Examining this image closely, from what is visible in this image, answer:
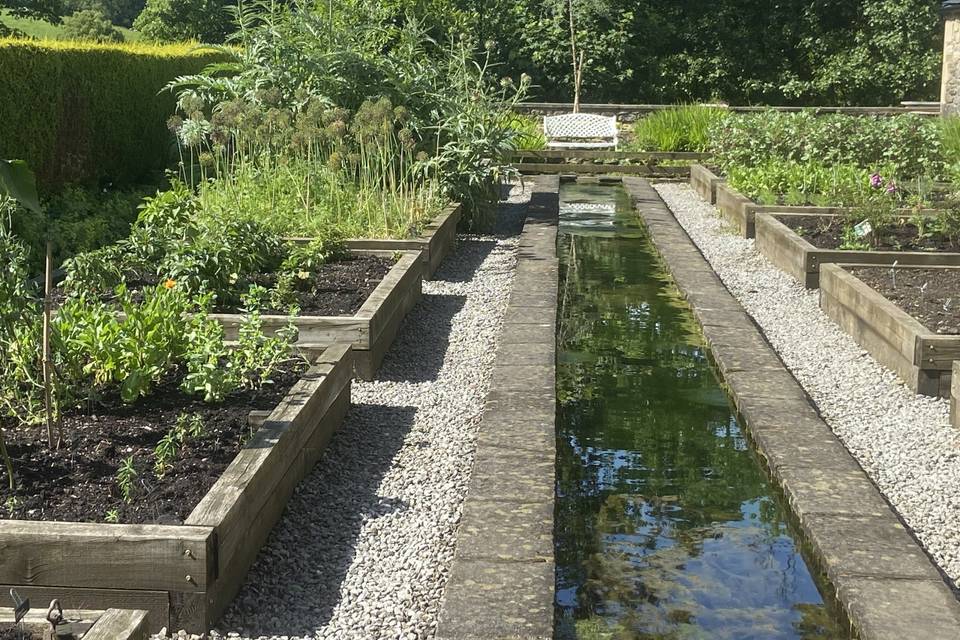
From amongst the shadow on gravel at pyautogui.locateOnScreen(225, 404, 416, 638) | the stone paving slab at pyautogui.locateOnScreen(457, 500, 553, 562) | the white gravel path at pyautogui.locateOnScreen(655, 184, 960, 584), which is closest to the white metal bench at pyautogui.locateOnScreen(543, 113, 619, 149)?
the white gravel path at pyautogui.locateOnScreen(655, 184, 960, 584)

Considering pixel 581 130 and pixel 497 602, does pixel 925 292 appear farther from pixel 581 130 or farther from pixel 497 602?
pixel 581 130

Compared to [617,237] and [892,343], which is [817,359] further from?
[617,237]

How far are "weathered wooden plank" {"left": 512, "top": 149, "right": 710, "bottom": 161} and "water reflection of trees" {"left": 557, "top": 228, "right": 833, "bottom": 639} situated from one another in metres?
10.4

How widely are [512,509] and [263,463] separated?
32.7 inches

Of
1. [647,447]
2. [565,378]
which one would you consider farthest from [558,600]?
[565,378]

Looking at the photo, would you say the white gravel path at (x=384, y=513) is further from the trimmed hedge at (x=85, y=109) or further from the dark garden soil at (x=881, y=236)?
the trimmed hedge at (x=85, y=109)

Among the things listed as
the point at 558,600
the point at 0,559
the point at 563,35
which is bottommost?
the point at 558,600

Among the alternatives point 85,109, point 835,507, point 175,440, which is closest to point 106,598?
point 175,440

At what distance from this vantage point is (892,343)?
5.75m

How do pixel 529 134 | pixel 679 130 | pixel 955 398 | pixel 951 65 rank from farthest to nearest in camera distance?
pixel 951 65, pixel 529 134, pixel 679 130, pixel 955 398

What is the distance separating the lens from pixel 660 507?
4.25 m

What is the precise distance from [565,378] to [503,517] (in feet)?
7.33

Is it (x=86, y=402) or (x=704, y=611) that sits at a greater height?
(x=86, y=402)

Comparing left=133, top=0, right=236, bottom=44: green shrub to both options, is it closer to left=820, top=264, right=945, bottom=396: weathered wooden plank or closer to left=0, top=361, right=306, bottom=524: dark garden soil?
left=820, top=264, right=945, bottom=396: weathered wooden plank
